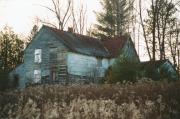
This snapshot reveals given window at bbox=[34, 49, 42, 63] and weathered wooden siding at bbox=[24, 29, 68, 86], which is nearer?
weathered wooden siding at bbox=[24, 29, 68, 86]

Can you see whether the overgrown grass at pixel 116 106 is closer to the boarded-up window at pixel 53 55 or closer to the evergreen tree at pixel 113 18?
the boarded-up window at pixel 53 55

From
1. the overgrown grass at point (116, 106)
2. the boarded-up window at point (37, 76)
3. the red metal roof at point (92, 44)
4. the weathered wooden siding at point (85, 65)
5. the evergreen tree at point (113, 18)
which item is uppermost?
the evergreen tree at point (113, 18)

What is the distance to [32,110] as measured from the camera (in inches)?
626

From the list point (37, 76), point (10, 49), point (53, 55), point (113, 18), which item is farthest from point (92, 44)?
point (10, 49)

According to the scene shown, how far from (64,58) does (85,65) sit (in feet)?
8.83

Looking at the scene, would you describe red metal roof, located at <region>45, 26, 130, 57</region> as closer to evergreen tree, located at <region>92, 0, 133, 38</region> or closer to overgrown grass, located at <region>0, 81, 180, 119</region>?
evergreen tree, located at <region>92, 0, 133, 38</region>

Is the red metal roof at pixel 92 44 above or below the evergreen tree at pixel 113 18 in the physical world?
below

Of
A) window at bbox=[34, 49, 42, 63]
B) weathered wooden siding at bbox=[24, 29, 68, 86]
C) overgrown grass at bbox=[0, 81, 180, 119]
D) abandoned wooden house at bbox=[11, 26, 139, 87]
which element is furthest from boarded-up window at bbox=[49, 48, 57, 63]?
overgrown grass at bbox=[0, 81, 180, 119]

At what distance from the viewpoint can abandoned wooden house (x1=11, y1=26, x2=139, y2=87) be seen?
42.6m

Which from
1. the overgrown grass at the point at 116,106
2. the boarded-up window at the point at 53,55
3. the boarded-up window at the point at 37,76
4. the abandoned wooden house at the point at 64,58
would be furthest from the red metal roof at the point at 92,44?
the overgrown grass at the point at 116,106

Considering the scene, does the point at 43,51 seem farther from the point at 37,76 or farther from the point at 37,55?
the point at 37,76

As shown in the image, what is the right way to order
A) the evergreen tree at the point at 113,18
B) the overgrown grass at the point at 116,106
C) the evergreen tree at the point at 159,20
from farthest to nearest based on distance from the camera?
1. the evergreen tree at the point at 113,18
2. the evergreen tree at the point at 159,20
3. the overgrown grass at the point at 116,106

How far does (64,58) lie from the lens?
42.6 meters

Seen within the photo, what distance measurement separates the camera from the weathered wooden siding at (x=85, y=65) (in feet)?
140
